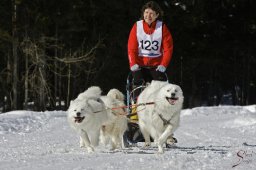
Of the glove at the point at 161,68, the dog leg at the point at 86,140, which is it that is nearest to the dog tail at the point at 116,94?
the glove at the point at 161,68

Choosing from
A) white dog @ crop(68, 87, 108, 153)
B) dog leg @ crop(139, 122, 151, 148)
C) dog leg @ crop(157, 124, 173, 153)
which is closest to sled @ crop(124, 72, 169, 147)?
dog leg @ crop(139, 122, 151, 148)

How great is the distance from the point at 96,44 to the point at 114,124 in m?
16.3

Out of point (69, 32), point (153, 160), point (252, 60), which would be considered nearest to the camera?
point (153, 160)

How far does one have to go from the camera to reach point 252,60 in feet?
104

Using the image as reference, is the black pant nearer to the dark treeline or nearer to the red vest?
the red vest

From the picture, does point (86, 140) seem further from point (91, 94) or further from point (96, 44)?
point (96, 44)

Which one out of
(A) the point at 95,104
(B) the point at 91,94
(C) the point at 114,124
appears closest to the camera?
(A) the point at 95,104

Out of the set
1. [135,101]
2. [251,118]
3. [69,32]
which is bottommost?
[251,118]

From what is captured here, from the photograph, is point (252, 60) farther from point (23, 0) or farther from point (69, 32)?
point (23, 0)

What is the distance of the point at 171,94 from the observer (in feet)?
22.3

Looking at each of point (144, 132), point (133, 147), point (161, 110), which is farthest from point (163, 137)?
point (133, 147)

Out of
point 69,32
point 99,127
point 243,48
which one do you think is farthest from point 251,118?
point 243,48

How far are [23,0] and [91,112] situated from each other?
16.4 m

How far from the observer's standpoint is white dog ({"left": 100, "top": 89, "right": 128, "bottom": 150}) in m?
7.65
